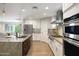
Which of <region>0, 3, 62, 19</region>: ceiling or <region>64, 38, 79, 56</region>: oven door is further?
<region>0, 3, 62, 19</region>: ceiling

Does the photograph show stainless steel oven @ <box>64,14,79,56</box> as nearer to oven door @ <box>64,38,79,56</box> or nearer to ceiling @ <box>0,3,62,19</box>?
oven door @ <box>64,38,79,56</box>

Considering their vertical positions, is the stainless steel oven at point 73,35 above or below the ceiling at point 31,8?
below

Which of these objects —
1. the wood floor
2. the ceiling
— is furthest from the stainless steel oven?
the wood floor

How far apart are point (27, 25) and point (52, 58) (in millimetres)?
8728

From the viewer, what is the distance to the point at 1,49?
2.90 metres

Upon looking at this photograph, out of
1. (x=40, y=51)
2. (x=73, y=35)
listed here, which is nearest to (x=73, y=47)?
(x=73, y=35)

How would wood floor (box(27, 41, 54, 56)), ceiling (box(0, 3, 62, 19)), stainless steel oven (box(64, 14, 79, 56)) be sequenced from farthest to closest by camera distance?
ceiling (box(0, 3, 62, 19)), wood floor (box(27, 41, 54, 56)), stainless steel oven (box(64, 14, 79, 56))

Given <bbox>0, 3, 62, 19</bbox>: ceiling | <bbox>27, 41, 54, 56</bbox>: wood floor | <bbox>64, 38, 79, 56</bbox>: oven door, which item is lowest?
<bbox>27, 41, 54, 56</bbox>: wood floor

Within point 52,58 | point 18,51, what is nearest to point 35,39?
point 18,51

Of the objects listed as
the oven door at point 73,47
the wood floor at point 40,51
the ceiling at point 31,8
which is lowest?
the wood floor at point 40,51

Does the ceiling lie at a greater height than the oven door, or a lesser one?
greater

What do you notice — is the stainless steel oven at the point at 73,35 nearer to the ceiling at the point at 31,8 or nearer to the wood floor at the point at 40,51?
the ceiling at the point at 31,8

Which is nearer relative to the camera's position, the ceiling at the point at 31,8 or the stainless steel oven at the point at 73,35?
the stainless steel oven at the point at 73,35

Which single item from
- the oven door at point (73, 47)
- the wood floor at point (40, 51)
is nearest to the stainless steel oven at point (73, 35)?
the oven door at point (73, 47)
